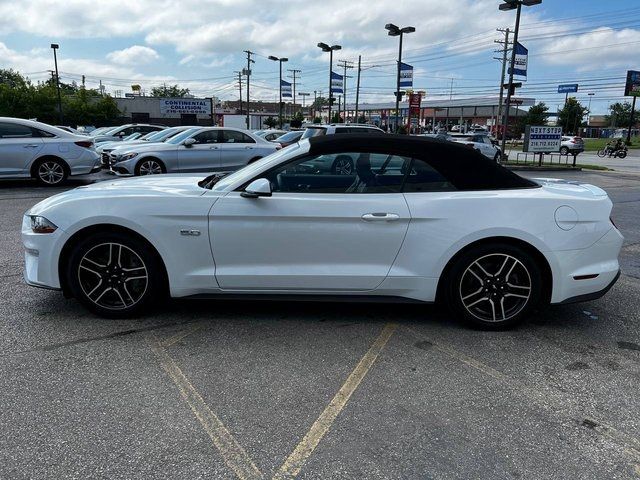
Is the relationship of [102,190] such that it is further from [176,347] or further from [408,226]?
[408,226]

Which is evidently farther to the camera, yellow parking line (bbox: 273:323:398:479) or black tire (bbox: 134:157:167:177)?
black tire (bbox: 134:157:167:177)

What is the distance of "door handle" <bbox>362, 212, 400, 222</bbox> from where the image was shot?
393 centimetres

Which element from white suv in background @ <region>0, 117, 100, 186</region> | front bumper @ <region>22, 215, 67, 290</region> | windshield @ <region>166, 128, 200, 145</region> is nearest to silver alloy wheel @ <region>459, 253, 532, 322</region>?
front bumper @ <region>22, 215, 67, 290</region>

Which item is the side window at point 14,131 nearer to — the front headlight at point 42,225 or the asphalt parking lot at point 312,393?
the asphalt parking lot at point 312,393

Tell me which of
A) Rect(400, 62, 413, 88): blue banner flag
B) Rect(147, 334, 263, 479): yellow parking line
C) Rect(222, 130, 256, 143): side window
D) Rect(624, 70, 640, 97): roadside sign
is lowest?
Rect(147, 334, 263, 479): yellow parking line

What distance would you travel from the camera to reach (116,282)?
414 centimetres

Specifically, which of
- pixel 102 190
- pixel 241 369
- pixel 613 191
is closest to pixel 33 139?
pixel 102 190

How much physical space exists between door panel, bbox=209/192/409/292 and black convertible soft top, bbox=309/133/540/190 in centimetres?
39

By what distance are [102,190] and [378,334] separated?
2510 millimetres

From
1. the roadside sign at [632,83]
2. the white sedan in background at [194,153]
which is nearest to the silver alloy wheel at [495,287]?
the white sedan in background at [194,153]

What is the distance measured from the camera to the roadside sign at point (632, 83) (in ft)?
151

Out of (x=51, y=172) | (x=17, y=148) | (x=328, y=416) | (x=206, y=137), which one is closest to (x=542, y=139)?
(x=206, y=137)

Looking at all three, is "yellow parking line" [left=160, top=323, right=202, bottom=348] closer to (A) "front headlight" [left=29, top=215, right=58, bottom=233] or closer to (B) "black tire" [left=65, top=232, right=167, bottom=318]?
(B) "black tire" [left=65, top=232, right=167, bottom=318]

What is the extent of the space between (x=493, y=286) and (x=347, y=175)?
1446 mm
